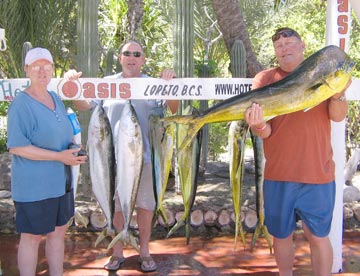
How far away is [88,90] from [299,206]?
1.78 metres

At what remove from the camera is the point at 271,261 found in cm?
448

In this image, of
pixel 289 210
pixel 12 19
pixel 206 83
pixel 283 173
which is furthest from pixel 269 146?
pixel 12 19

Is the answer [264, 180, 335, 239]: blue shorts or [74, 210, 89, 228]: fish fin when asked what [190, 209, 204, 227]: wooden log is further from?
[264, 180, 335, 239]: blue shorts

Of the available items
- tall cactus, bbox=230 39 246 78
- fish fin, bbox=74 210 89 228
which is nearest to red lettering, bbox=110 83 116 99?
fish fin, bbox=74 210 89 228

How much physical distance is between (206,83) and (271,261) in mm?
1919

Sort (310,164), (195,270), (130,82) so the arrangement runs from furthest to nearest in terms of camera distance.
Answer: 1. (195,270)
2. (130,82)
3. (310,164)

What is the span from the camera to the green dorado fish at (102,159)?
10.9ft

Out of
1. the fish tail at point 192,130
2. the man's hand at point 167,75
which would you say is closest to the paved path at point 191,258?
the fish tail at point 192,130

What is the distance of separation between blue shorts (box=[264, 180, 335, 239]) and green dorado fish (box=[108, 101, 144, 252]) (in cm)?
94

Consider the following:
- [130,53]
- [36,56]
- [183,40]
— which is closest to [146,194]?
[130,53]

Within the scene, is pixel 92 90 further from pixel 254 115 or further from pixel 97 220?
pixel 97 220

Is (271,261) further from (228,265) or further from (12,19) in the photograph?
(12,19)

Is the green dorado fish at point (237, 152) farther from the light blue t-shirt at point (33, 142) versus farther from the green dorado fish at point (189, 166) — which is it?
the light blue t-shirt at point (33, 142)

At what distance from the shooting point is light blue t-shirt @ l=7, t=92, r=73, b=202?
2.99 metres
